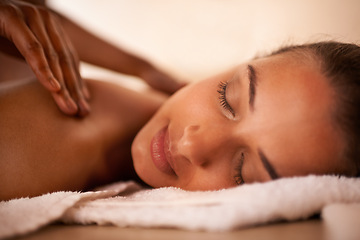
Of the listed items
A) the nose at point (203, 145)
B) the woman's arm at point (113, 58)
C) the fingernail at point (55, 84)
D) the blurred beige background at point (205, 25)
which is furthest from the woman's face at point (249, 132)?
the woman's arm at point (113, 58)

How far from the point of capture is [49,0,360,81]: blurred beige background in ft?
3.99

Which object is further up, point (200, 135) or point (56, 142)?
point (200, 135)

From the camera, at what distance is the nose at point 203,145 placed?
0.63 metres

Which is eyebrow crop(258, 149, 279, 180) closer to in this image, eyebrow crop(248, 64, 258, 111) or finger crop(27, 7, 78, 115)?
eyebrow crop(248, 64, 258, 111)

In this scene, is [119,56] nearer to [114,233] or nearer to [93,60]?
[93,60]

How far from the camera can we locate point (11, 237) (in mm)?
408

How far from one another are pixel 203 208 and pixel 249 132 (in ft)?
0.74

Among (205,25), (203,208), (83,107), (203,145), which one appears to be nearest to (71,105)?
(83,107)

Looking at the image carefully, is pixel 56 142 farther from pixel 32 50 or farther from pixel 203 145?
pixel 203 145

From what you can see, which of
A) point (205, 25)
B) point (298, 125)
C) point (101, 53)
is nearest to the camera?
point (298, 125)

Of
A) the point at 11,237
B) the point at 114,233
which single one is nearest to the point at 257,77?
the point at 114,233

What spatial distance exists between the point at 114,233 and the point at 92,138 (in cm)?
42

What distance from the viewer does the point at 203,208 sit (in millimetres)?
443

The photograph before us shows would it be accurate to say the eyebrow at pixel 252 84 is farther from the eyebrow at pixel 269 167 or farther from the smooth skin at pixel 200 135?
the eyebrow at pixel 269 167
